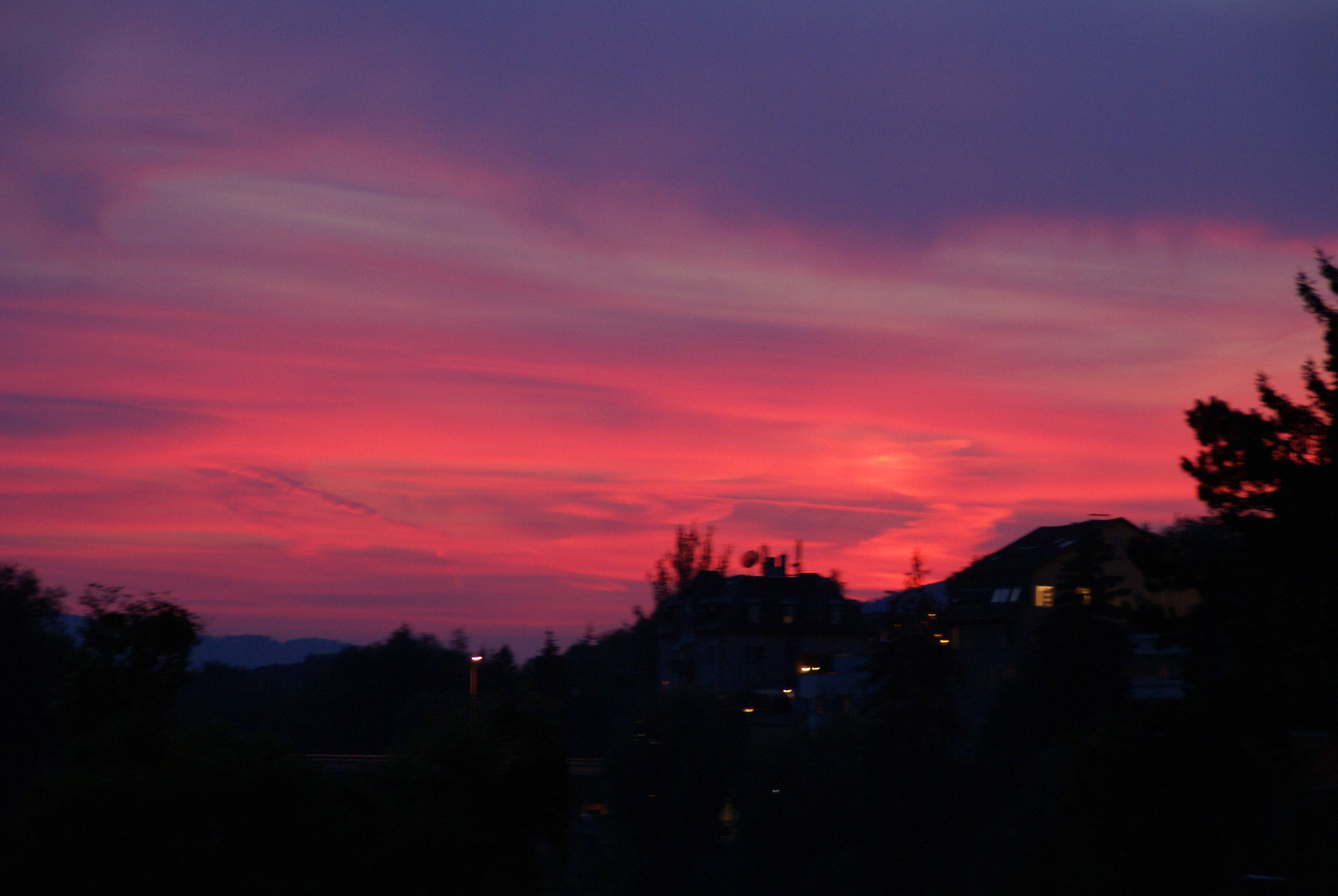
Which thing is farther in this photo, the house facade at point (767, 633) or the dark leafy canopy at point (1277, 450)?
the house facade at point (767, 633)

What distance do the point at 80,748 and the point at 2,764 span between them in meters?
27.4

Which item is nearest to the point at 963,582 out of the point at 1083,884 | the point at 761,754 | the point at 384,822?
the point at 761,754

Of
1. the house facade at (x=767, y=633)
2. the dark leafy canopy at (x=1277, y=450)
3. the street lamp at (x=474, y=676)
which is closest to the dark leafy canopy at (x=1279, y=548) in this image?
the dark leafy canopy at (x=1277, y=450)

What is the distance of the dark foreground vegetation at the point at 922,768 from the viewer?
20.8 meters

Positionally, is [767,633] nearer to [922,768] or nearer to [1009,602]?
[1009,602]

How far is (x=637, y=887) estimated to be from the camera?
7156 cm

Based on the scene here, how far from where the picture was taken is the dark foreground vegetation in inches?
820

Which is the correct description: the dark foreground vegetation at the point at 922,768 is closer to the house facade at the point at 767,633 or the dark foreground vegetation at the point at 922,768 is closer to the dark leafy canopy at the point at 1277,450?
the dark leafy canopy at the point at 1277,450

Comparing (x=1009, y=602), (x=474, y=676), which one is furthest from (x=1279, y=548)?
(x=1009, y=602)

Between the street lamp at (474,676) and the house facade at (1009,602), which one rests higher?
the house facade at (1009,602)

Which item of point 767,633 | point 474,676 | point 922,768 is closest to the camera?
point 474,676

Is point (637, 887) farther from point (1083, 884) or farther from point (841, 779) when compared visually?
point (1083, 884)

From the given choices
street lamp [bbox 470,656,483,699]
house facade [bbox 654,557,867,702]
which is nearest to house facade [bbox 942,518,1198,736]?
house facade [bbox 654,557,867,702]

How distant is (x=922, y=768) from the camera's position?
207 feet
